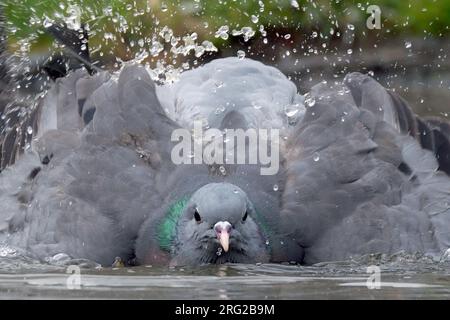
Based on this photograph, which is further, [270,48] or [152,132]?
[270,48]

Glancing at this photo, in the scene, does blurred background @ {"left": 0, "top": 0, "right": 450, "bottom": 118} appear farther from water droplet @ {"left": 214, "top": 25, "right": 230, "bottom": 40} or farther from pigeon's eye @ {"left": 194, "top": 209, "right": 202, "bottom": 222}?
pigeon's eye @ {"left": 194, "top": 209, "right": 202, "bottom": 222}

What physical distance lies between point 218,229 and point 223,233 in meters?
0.06

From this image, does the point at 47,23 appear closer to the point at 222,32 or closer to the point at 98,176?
the point at 222,32

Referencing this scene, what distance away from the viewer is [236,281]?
7.10 metres

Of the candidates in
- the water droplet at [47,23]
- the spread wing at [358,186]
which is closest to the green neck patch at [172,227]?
the spread wing at [358,186]

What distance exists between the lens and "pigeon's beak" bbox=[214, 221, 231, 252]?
24.2 feet

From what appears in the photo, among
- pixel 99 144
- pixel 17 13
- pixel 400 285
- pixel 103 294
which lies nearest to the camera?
pixel 103 294

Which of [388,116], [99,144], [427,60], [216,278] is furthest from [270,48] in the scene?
[216,278]

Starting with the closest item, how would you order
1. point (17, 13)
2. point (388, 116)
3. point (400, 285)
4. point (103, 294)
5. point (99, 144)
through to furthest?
point (103, 294), point (400, 285), point (99, 144), point (388, 116), point (17, 13)

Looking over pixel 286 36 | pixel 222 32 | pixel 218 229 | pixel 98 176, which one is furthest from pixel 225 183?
pixel 286 36

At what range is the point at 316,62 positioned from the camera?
39.8ft

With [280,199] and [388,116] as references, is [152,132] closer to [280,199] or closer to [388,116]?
[280,199]

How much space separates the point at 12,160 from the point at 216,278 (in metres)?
2.48

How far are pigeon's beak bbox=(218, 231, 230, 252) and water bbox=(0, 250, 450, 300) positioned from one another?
5.9 inches
